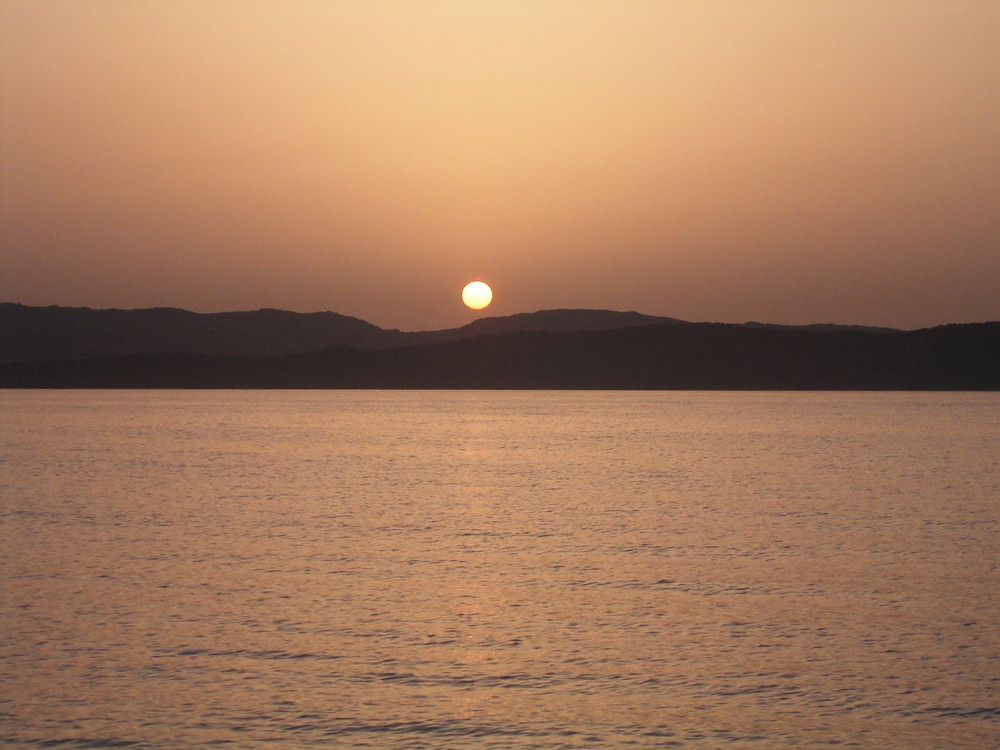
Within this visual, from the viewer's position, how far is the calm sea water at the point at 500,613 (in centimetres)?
1484

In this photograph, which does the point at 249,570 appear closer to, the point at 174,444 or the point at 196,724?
the point at 196,724

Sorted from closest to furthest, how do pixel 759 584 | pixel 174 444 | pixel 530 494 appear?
1. pixel 759 584
2. pixel 530 494
3. pixel 174 444

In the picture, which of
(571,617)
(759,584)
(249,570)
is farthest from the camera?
(249,570)

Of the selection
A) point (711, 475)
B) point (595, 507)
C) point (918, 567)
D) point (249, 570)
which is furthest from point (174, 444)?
point (918, 567)

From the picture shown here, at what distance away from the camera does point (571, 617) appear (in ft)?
67.7

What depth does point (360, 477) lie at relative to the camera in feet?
174

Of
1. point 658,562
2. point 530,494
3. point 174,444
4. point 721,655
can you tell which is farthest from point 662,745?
point 174,444

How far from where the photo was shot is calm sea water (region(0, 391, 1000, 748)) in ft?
48.7

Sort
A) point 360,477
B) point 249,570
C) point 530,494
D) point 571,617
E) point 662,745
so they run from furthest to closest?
point 360,477, point 530,494, point 249,570, point 571,617, point 662,745

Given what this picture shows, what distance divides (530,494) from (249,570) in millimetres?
19836

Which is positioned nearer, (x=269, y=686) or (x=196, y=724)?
(x=196, y=724)

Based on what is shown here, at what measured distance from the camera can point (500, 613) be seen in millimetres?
20969

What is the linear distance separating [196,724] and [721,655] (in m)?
7.71

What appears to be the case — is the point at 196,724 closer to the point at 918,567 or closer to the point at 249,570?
the point at 249,570
